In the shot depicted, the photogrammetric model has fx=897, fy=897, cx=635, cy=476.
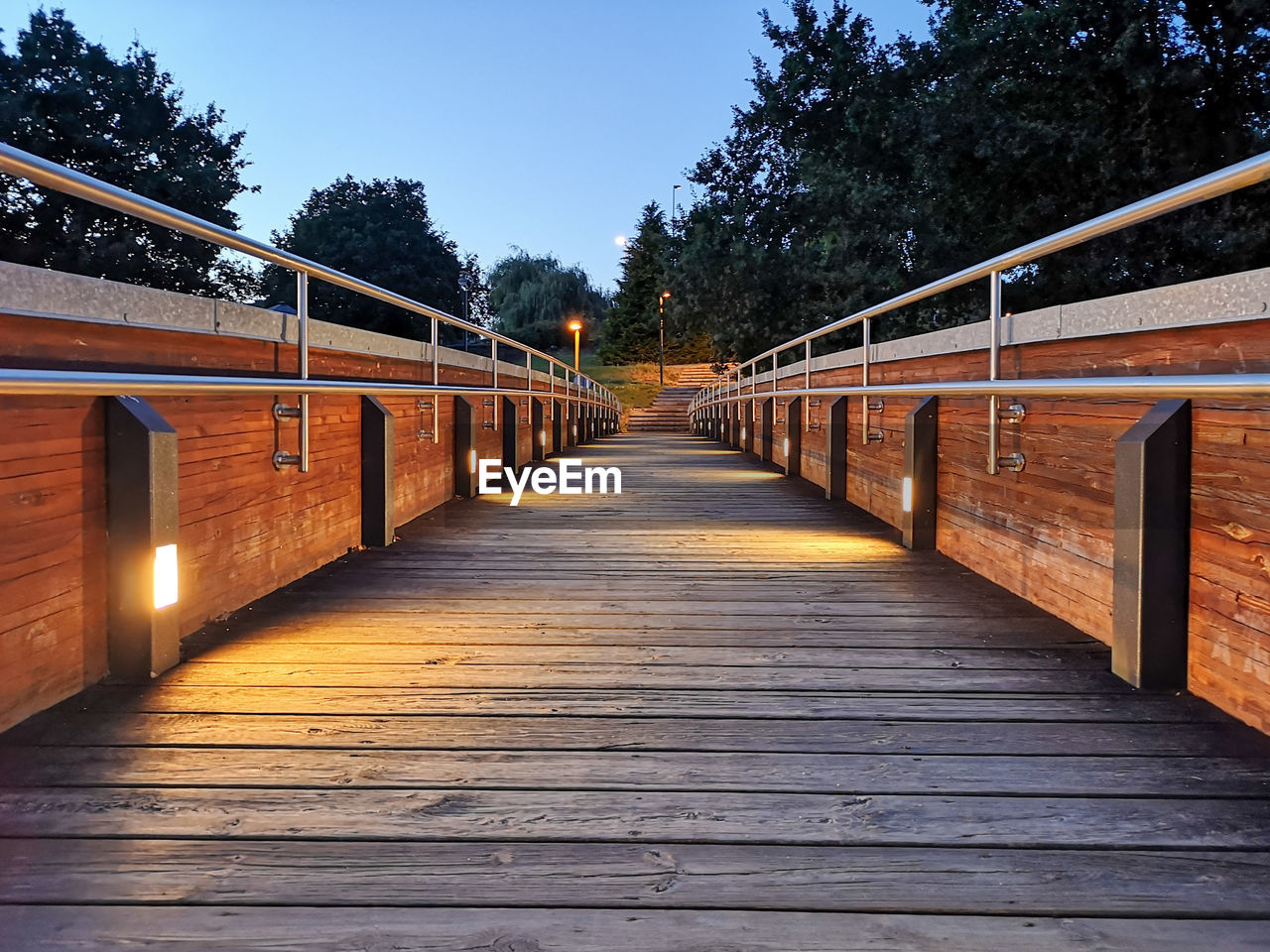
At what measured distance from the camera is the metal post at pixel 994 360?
3.19 metres

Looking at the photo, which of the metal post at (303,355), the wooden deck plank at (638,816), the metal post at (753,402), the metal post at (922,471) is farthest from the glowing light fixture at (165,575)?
the metal post at (753,402)

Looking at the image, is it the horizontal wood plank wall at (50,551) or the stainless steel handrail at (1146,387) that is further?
the horizontal wood plank wall at (50,551)

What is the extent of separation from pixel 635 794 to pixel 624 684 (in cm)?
65

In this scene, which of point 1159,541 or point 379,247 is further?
point 379,247

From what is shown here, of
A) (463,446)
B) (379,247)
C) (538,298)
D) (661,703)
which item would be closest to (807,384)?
(463,446)

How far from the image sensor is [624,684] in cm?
233

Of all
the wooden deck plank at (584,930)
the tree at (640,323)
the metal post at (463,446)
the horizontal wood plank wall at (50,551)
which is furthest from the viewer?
the tree at (640,323)

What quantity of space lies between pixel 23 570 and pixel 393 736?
34.0 inches

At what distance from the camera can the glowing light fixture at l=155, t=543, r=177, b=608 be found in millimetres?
2244

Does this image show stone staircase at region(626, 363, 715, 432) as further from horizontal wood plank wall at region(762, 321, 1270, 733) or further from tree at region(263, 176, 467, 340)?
horizontal wood plank wall at region(762, 321, 1270, 733)

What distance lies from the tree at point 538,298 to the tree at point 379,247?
701cm

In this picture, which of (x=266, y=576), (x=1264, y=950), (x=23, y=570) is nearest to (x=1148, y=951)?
(x=1264, y=950)

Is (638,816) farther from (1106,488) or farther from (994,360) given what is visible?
(994,360)

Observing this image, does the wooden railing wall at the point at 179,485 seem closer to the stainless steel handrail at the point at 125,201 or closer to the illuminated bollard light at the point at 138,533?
the illuminated bollard light at the point at 138,533
